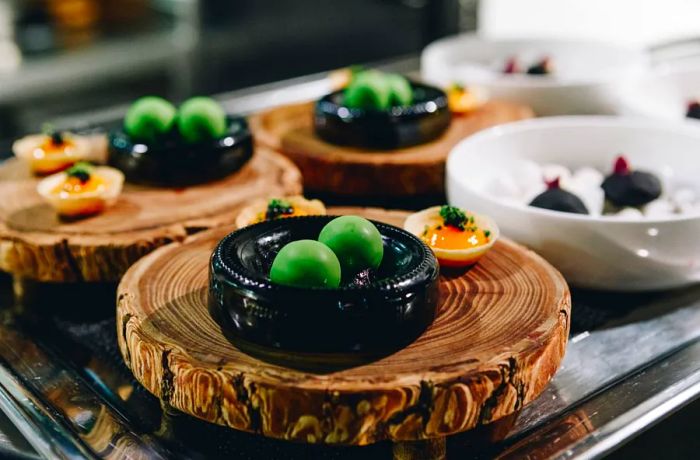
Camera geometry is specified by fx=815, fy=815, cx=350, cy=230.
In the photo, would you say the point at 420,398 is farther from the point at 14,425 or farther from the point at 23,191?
the point at 23,191

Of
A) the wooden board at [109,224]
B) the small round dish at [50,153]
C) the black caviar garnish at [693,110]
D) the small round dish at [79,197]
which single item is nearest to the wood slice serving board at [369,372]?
the wooden board at [109,224]

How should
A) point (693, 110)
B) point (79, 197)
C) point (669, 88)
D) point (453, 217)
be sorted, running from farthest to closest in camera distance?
point (669, 88)
point (693, 110)
point (79, 197)
point (453, 217)

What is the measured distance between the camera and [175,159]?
6.94 feet

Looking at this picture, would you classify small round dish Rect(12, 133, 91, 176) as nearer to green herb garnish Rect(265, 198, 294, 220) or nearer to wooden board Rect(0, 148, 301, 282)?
wooden board Rect(0, 148, 301, 282)

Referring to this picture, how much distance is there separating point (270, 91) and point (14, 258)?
1.48 metres

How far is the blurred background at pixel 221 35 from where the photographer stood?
4449mm

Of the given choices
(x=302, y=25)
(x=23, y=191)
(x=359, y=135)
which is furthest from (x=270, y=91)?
(x=302, y=25)

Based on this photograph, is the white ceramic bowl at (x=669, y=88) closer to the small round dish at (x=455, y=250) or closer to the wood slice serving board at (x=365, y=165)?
the wood slice serving board at (x=365, y=165)

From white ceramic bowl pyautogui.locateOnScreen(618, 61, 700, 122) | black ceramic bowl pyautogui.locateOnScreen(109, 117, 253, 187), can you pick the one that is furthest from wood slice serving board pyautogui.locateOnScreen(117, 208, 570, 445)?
white ceramic bowl pyautogui.locateOnScreen(618, 61, 700, 122)

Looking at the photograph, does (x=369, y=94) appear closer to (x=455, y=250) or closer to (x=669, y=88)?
(x=455, y=250)

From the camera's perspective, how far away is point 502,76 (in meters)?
2.99

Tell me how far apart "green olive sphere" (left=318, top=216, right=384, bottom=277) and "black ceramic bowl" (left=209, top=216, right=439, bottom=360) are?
1.6 inches

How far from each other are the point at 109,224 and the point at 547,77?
1.76 m

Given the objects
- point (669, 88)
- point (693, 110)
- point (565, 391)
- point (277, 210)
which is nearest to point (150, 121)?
point (277, 210)
